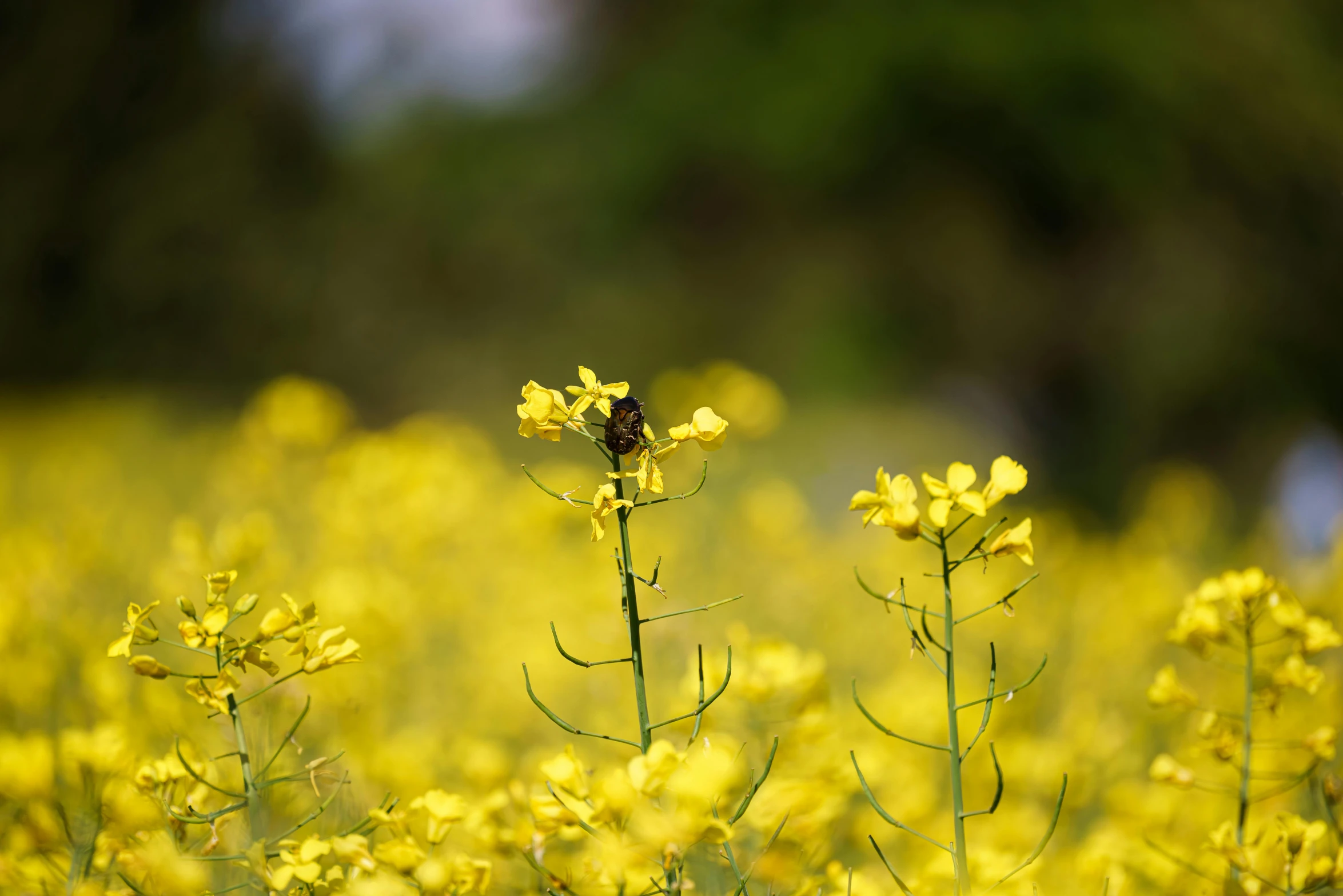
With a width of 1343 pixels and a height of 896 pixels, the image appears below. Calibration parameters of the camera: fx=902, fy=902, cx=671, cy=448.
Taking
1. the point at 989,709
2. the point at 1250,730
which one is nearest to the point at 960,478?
the point at 989,709

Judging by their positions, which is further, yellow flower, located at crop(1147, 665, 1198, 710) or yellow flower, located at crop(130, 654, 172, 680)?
yellow flower, located at crop(1147, 665, 1198, 710)

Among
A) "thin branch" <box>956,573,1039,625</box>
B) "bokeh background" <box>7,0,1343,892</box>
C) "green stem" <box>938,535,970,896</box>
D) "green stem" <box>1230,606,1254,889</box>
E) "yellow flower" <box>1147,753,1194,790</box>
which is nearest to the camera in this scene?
"thin branch" <box>956,573,1039,625</box>

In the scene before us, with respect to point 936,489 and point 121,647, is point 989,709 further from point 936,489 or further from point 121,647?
point 121,647

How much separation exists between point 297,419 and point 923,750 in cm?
219

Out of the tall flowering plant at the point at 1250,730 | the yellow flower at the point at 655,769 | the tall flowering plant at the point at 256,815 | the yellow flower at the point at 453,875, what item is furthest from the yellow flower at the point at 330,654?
the tall flowering plant at the point at 1250,730

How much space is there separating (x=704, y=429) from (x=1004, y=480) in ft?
1.04

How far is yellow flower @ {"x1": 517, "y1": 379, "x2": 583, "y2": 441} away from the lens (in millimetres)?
813

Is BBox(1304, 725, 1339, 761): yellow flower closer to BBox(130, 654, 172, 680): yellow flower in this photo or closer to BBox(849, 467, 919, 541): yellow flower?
BBox(849, 467, 919, 541): yellow flower

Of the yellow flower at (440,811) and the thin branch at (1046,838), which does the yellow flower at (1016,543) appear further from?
the yellow flower at (440,811)

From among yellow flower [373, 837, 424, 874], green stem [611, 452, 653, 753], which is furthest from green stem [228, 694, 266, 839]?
green stem [611, 452, 653, 753]

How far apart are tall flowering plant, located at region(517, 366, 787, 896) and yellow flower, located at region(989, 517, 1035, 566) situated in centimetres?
29

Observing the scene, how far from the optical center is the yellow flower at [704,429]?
82 cm

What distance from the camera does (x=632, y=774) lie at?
75 centimetres

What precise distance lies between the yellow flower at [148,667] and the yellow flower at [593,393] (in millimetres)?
448
